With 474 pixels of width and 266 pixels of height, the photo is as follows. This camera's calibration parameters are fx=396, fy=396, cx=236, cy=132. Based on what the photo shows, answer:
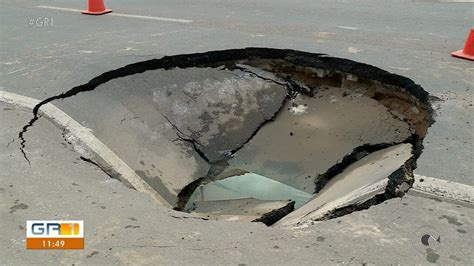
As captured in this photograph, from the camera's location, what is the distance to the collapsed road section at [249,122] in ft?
15.8

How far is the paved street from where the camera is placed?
2348 millimetres

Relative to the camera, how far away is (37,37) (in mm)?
7488

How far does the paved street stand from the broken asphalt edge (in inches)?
5.3

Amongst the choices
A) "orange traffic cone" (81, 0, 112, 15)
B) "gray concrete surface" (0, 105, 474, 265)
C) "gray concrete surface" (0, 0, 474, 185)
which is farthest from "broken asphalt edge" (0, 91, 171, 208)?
"orange traffic cone" (81, 0, 112, 15)

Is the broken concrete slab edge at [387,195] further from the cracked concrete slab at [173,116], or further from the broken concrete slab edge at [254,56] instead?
the cracked concrete slab at [173,116]

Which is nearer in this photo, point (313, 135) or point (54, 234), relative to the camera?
point (54, 234)

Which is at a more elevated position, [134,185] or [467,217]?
[467,217]

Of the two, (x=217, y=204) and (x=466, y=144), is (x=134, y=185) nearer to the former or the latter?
(x=217, y=204)

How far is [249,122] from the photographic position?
242 inches

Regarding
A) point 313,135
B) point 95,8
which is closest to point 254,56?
point 313,135

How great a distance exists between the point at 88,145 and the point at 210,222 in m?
1.74

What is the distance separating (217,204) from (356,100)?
7.99ft

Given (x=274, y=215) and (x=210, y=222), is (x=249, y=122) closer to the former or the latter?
(x=274, y=215)

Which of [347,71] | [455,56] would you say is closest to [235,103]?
[347,71]
